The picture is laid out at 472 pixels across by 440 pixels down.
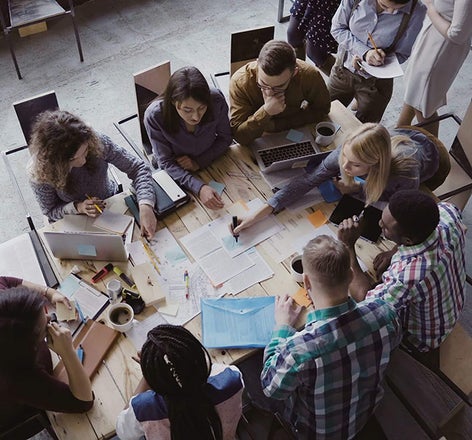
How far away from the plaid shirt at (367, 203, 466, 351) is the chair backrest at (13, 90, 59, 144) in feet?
5.99

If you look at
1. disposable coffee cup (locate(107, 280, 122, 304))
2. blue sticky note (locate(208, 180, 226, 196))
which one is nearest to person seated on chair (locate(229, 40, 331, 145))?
blue sticky note (locate(208, 180, 226, 196))

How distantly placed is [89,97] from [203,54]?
3.59ft

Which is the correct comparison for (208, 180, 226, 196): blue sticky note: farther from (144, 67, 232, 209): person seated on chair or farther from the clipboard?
the clipboard

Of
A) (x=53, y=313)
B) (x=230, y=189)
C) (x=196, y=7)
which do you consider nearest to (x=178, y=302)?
(x=53, y=313)

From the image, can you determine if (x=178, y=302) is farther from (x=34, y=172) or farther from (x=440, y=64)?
(x=440, y=64)

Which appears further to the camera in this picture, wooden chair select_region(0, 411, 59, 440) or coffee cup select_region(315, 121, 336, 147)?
coffee cup select_region(315, 121, 336, 147)

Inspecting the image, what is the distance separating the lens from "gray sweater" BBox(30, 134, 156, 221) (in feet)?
7.48

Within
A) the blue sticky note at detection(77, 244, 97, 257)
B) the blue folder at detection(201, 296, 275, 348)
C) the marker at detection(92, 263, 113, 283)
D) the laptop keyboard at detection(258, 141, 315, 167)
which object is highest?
the blue sticky note at detection(77, 244, 97, 257)

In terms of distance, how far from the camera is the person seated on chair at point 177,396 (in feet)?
4.79

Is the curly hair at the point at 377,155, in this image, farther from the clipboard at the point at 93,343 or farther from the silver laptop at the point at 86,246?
the clipboard at the point at 93,343

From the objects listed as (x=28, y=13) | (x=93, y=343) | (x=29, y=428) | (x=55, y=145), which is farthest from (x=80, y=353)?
(x=28, y=13)

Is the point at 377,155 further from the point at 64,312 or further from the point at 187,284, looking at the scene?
the point at 64,312

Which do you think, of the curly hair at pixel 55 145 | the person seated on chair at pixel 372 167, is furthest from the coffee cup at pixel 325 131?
the curly hair at pixel 55 145

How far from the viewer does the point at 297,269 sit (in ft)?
6.92
